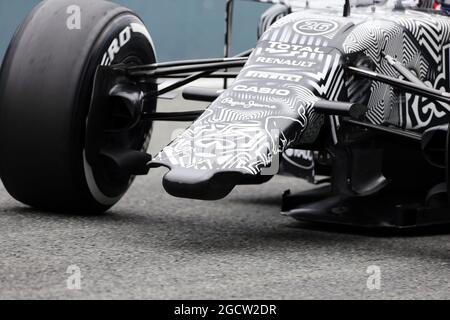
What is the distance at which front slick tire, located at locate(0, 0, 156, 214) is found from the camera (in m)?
5.34

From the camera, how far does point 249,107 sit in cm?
505

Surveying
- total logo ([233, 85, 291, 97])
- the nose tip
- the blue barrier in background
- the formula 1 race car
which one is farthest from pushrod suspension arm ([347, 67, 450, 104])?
the blue barrier in background

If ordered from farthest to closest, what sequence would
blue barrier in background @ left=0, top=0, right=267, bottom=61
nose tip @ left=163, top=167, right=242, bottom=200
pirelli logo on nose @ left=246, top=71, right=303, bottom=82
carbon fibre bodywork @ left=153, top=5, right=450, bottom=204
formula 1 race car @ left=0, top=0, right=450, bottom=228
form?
blue barrier in background @ left=0, top=0, right=267, bottom=61 → pirelli logo on nose @ left=246, top=71, right=303, bottom=82 → formula 1 race car @ left=0, top=0, right=450, bottom=228 → carbon fibre bodywork @ left=153, top=5, right=450, bottom=204 → nose tip @ left=163, top=167, right=242, bottom=200

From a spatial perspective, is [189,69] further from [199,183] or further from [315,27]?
[199,183]

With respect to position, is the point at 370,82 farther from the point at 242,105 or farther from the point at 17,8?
the point at 17,8

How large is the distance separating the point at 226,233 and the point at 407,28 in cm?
149

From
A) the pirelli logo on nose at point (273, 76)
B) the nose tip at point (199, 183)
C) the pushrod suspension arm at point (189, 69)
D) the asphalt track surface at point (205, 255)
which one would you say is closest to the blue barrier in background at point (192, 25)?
the asphalt track surface at point (205, 255)

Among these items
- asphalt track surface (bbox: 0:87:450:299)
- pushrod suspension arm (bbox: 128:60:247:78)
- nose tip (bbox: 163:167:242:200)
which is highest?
pushrod suspension arm (bbox: 128:60:247:78)

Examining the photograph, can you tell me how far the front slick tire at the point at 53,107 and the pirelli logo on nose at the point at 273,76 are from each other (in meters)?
0.83

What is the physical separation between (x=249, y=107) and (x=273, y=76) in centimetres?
26

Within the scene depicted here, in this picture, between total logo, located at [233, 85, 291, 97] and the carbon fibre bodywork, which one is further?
total logo, located at [233, 85, 291, 97]

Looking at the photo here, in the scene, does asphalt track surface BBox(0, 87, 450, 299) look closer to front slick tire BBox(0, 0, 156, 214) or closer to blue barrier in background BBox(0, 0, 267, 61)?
front slick tire BBox(0, 0, 156, 214)

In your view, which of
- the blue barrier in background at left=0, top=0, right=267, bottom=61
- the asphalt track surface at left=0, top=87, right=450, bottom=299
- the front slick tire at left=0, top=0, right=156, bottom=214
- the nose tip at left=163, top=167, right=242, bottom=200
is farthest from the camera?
the blue barrier in background at left=0, top=0, right=267, bottom=61

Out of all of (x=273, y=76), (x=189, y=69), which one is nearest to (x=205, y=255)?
(x=273, y=76)
